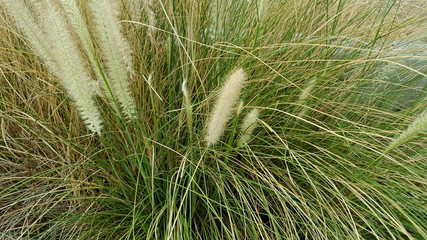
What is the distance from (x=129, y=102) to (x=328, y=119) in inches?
45.7

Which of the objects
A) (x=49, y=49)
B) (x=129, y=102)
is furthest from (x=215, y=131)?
(x=49, y=49)

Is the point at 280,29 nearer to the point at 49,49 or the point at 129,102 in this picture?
the point at 129,102

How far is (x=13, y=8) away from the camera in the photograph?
3.31ft

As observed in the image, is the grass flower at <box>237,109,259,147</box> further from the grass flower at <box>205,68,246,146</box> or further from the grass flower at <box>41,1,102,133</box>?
the grass flower at <box>41,1,102,133</box>

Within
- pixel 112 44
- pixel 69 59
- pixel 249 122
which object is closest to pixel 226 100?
pixel 249 122

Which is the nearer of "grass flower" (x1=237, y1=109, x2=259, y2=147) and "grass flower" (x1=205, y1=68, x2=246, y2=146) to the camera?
"grass flower" (x1=205, y1=68, x2=246, y2=146)

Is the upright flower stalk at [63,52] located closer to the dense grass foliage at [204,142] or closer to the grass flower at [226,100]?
the dense grass foliage at [204,142]

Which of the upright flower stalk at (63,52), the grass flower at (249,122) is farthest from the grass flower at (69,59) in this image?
the grass flower at (249,122)

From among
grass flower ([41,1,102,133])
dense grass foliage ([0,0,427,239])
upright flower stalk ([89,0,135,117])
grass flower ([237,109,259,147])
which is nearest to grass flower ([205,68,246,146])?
dense grass foliage ([0,0,427,239])

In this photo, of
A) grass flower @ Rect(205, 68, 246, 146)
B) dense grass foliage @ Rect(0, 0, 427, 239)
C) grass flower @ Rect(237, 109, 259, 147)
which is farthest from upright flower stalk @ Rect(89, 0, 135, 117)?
grass flower @ Rect(237, 109, 259, 147)

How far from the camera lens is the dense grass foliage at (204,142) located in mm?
1024

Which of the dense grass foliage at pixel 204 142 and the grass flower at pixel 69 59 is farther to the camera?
the dense grass foliage at pixel 204 142

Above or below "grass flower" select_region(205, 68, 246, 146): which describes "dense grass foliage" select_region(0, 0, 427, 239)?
below

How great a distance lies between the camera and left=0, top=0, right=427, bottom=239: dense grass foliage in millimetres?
1024
